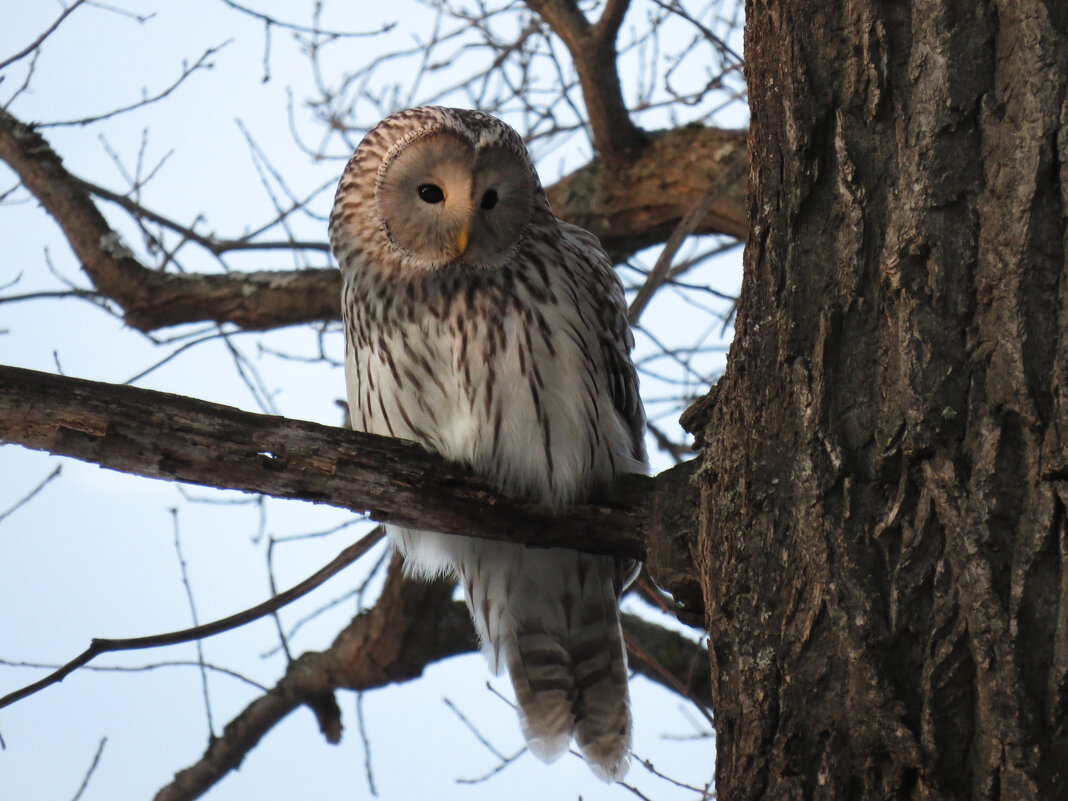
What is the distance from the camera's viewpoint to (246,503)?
457 centimetres

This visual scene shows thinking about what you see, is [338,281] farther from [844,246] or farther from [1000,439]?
[1000,439]

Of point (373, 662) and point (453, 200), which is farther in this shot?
point (373, 662)

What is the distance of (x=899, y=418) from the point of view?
1.87 meters

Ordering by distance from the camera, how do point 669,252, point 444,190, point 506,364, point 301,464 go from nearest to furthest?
point 301,464
point 506,364
point 444,190
point 669,252

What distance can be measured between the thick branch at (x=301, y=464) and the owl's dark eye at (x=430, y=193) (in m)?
0.82

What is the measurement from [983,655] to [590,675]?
190cm

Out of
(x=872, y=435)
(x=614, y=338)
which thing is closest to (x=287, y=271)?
(x=614, y=338)

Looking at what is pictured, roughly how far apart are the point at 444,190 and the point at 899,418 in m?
1.64

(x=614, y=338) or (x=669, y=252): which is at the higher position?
(x=669, y=252)

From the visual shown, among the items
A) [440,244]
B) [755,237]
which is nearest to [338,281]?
[440,244]

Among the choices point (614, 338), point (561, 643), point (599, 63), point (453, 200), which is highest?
point (599, 63)

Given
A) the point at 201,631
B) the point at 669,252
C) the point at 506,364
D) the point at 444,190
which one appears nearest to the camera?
the point at 201,631

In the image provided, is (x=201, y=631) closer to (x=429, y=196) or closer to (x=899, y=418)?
(x=429, y=196)

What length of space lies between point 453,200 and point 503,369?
19.4 inches
